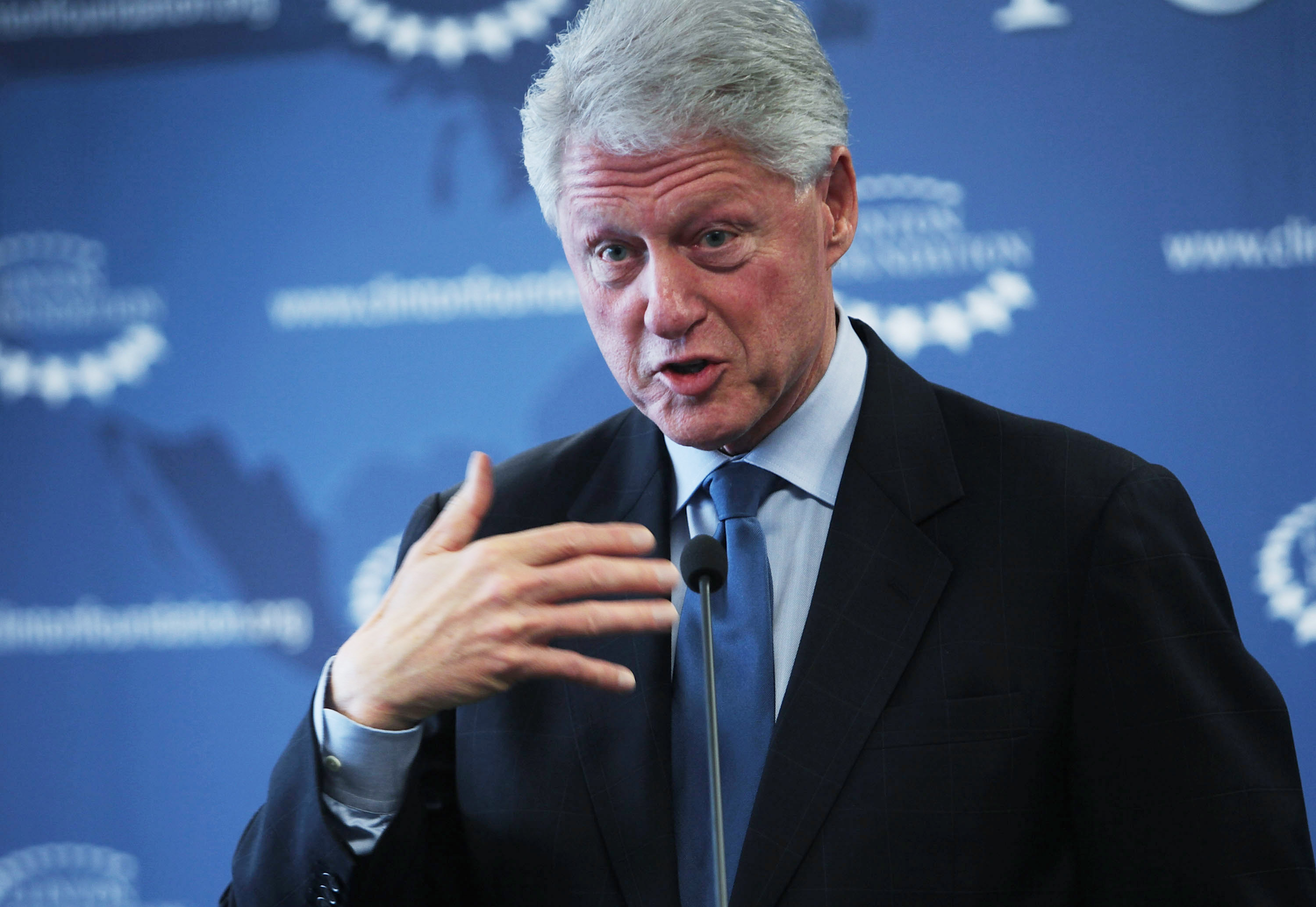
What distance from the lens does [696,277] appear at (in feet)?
3.92

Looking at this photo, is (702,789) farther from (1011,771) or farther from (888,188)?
(888,188)

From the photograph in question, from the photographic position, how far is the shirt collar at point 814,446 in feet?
4.27

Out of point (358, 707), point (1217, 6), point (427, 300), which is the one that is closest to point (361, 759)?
point (358, 707)

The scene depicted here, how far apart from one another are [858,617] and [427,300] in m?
1.53

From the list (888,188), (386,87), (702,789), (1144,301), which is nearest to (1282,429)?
(1144,301)

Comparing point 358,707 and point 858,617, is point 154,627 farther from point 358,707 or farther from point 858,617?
point 858,617

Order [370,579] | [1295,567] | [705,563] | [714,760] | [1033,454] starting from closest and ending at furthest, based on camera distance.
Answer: [714,760]
[705,563]
[1033,454]
[1295,567]
[370,579]

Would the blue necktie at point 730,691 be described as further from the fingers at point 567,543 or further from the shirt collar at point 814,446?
the fingers at point 567,543

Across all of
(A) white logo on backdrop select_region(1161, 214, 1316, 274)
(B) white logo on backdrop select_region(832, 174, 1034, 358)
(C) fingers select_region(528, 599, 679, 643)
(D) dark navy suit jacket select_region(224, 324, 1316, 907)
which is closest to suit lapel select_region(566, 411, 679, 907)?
(D) dark navy suit jacket select_region(224, 324, 1316, 907)

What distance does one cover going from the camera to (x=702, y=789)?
1173mm

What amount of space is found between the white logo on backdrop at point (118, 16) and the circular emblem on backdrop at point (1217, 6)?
190 cm

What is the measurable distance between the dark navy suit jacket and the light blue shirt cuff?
0.02 m

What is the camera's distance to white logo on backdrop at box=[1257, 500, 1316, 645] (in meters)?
2.07

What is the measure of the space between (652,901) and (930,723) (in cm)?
33
